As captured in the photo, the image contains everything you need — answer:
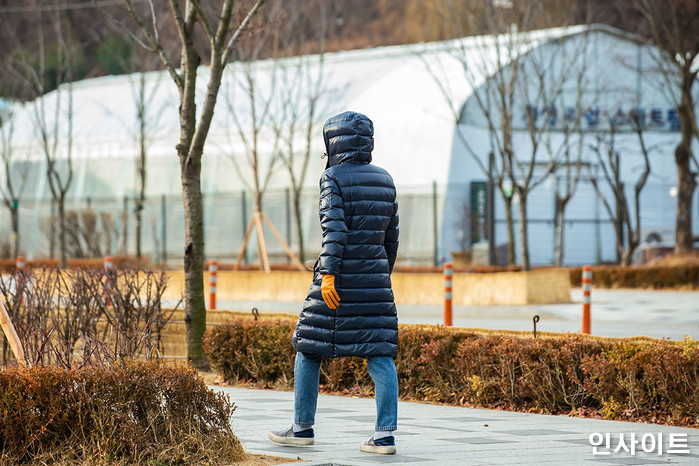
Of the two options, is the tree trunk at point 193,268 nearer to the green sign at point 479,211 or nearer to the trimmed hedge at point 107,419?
the trimmed hedge at point 107,419

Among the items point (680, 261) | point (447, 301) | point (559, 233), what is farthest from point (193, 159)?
point (559, 233)

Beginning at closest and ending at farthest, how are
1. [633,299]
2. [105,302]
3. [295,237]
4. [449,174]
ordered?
[105,302]
[633,299]
[449,174]
[295,237]

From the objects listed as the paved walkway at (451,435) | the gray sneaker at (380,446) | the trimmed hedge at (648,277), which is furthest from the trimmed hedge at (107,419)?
the trimmed hedge at (648,277)

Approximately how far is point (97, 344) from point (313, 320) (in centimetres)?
121

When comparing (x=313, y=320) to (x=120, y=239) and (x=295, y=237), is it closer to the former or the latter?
(x=295, y=237)

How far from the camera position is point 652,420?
7.47 m

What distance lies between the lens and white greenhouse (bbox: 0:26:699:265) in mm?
32031

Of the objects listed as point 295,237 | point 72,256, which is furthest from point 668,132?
point 72,256

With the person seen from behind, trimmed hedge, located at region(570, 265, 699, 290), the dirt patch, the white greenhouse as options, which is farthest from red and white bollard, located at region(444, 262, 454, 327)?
the white greenhouse

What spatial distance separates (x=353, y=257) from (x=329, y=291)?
10.5 inches

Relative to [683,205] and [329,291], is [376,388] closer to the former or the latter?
[329,291]

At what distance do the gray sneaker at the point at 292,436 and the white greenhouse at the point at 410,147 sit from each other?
24.1m

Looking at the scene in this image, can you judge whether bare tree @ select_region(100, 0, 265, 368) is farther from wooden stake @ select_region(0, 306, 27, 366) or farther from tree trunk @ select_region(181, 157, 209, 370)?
wooden stake @ select_region(0, 306, 27, 366)

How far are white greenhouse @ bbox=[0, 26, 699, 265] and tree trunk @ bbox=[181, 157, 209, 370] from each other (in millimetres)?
20092
